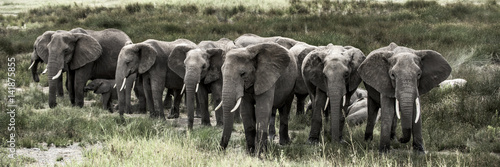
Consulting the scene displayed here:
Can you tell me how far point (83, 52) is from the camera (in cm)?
1441

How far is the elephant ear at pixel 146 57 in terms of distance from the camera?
12.9 m

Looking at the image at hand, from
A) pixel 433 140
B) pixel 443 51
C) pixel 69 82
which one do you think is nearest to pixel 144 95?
pixel 69 82

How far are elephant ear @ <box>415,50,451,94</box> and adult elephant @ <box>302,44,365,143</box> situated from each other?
1133 millimetres

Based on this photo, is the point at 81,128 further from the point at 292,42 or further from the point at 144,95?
the point at 292,42

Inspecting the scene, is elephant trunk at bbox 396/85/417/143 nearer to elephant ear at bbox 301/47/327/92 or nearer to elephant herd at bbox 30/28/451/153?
elephant herd at bbox 30/28/451/153

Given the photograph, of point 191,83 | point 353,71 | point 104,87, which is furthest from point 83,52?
point 353,71

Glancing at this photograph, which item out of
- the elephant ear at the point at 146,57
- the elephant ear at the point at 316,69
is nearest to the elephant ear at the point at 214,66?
the elephant ear at the point at 146,57

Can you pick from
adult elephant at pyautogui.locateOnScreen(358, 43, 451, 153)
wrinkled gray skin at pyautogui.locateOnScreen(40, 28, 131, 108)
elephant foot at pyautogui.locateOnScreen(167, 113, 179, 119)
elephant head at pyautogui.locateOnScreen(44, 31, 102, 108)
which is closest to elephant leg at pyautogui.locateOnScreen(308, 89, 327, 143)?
adult elephant at pyautogui.locateOnScreen(358, 43, 451, 153)

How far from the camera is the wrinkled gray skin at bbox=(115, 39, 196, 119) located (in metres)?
13.0

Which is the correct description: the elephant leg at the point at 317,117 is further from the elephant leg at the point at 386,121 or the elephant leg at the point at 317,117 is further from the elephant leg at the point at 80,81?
the elephant leg at the point at 80,81

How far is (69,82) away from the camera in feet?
48.9

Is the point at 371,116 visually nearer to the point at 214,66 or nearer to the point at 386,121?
the point at 386,121

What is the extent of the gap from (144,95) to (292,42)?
3515 mm

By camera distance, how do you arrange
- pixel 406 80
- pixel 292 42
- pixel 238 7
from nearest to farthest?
pixel 406 80 → pixel 292 42 → pixel 238 7
